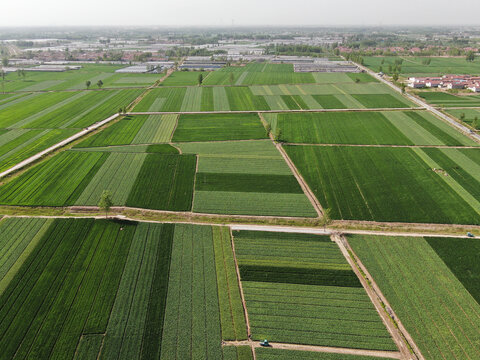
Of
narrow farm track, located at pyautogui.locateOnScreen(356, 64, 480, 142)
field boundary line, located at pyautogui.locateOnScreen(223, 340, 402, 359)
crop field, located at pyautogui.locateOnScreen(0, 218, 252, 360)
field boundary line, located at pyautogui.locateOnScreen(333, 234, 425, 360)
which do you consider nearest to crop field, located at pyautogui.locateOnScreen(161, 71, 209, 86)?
narrow farm track, located at pyautogui.locateOnScreen(356, 64, 480, 142)

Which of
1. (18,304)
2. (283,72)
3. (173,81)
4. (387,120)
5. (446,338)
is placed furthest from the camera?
(283,72)

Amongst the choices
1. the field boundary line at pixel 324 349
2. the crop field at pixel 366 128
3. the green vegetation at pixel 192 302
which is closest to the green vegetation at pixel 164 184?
the green vegetation at pixel 192 302

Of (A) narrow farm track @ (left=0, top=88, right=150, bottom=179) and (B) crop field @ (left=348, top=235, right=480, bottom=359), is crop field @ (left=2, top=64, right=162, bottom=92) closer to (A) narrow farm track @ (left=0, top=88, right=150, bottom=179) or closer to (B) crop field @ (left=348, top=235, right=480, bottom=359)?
(A) narrow farm track @ (left=0, top=88, right=150, bottom=179)

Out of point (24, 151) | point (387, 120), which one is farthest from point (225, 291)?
point (387, 120)

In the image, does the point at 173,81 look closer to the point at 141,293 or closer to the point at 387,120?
the point at 387,120

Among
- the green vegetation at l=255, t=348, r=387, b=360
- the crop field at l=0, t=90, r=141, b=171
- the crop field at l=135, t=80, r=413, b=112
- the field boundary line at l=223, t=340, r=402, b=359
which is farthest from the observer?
the crop field at l=135, t=80, r=413, b=112

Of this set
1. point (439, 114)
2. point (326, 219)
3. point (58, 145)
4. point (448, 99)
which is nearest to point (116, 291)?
point (326, 219)

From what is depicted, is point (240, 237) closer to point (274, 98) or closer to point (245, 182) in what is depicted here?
point (245, 182)
